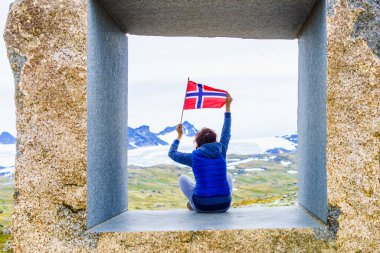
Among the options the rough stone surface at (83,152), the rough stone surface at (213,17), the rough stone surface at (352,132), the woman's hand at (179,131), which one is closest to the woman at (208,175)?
the woman's hand at (179,131)

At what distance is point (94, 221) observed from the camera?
15.4ft

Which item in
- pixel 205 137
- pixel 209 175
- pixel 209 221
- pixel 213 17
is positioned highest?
pixel 213 17

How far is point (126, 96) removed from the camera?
6840 mm

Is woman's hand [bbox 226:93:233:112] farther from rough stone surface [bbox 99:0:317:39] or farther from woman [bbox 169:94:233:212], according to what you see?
rough stone surface [bbox 99:0:317:39]

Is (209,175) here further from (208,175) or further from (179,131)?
(179,131)

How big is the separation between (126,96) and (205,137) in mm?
1313

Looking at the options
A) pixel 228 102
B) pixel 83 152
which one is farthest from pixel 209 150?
pixel 83 152

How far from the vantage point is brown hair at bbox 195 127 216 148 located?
20.7ft

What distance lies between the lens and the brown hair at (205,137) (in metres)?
6.31

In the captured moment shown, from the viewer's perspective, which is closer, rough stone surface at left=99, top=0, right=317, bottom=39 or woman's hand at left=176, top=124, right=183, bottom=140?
rough stone surface at left=99, top=0, right=317, bottom=39

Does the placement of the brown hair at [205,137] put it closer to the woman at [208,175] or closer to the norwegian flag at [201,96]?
the woman at [208,175]

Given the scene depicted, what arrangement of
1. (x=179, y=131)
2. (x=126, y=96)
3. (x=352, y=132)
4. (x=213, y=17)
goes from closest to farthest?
(x=352, y=132) < (x=213, y=17) < (x=179, y=131) < (x=126, y=96)

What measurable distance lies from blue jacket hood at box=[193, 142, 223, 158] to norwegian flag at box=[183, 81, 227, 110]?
1.72 ft

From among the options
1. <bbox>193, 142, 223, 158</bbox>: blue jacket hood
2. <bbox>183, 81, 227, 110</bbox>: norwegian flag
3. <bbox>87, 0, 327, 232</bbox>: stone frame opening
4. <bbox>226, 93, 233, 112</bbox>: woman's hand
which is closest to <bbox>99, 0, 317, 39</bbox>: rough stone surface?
<bbox>87, 0, 327, 232</bbox>: stone frame opening
